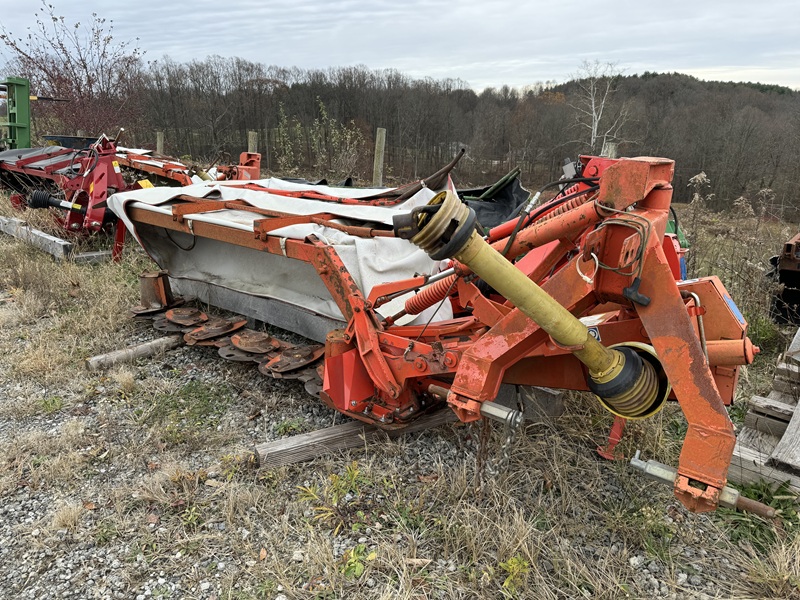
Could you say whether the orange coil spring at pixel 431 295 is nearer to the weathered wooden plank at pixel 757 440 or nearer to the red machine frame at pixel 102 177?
the weathered wooden plank at pixel 757 440

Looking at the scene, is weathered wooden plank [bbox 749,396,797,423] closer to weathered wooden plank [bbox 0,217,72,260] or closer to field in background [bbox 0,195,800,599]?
field in background [bbox 0,195,800,599]

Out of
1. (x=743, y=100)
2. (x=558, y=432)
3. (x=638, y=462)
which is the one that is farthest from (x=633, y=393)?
(x=743, y=100)

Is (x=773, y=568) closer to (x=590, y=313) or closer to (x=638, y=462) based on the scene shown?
(x=638, y=462)

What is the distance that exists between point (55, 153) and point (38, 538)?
7.34 metres

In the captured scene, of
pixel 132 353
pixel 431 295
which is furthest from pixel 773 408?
pixel 132 353

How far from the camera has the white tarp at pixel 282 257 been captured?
129 inches

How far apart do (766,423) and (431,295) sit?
2.10m

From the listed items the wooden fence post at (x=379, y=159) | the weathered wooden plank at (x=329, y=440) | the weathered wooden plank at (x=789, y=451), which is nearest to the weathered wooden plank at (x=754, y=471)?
the weathered wooden plank at (x=789, y=451)

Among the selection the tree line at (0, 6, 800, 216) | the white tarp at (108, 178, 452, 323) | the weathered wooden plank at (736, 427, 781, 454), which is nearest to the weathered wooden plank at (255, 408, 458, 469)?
the white tarp at (108, 178, 452, 323)

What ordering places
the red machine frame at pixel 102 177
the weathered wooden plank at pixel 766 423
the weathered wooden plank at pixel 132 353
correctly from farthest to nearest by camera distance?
the red machine frame at pixel 102 177 < the weathered wooden plank at pixel 132 353 < the weathered wooden plank at pixel 766 423

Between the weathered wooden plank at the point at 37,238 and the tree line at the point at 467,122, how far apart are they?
9.46 m

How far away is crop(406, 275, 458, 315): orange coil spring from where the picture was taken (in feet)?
8.15

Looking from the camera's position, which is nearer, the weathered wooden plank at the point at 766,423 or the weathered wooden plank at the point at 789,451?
the weathered wooden plank at the point at 789,451

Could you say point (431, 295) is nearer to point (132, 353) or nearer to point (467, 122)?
point (132, 353)
